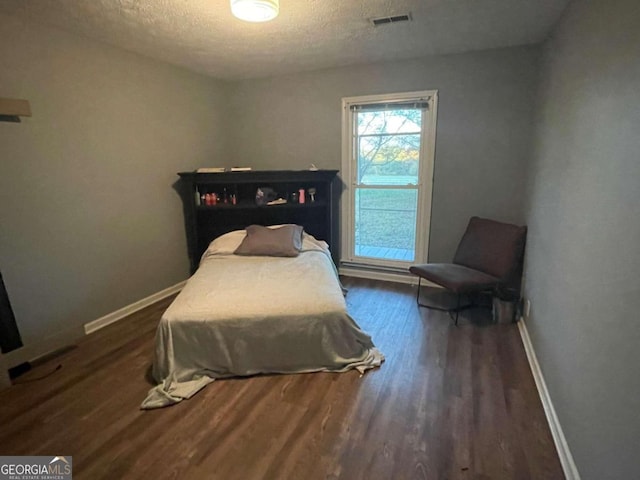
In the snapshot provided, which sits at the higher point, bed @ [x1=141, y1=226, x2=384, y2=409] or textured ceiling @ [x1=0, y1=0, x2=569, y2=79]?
textured ceiling @ [x1=0, y1=0, x2=569, y2=79]

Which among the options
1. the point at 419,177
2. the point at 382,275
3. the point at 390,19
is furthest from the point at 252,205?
the point at 390,19

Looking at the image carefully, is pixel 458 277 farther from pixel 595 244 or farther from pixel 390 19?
pixel 390 19

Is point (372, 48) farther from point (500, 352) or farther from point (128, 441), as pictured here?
point (128, 441)

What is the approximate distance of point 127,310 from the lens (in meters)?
3.10

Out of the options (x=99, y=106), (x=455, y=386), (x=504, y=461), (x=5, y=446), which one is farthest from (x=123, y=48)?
(x=504, y=461)

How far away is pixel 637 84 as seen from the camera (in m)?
1.16

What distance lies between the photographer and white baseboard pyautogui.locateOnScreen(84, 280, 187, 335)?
110 inches

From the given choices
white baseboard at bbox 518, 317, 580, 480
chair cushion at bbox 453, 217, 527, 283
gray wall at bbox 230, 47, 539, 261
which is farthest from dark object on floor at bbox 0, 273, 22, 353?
chair cushion at bbox 453, 217, 527, 283

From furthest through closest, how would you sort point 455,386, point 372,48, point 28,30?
1. point 372,48
2. point 28,30
3. point 455,386

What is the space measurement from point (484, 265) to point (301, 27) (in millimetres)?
2576

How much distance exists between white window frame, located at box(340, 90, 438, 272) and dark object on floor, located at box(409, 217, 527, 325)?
48cm

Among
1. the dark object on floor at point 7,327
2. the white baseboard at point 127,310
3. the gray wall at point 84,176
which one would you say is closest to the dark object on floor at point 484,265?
the white baseboard at point 127,310

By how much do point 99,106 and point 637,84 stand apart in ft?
11.2

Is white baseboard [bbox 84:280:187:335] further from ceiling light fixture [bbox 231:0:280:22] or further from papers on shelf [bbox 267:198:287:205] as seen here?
ceiling light fixture [bbox 231:0:280:22]
